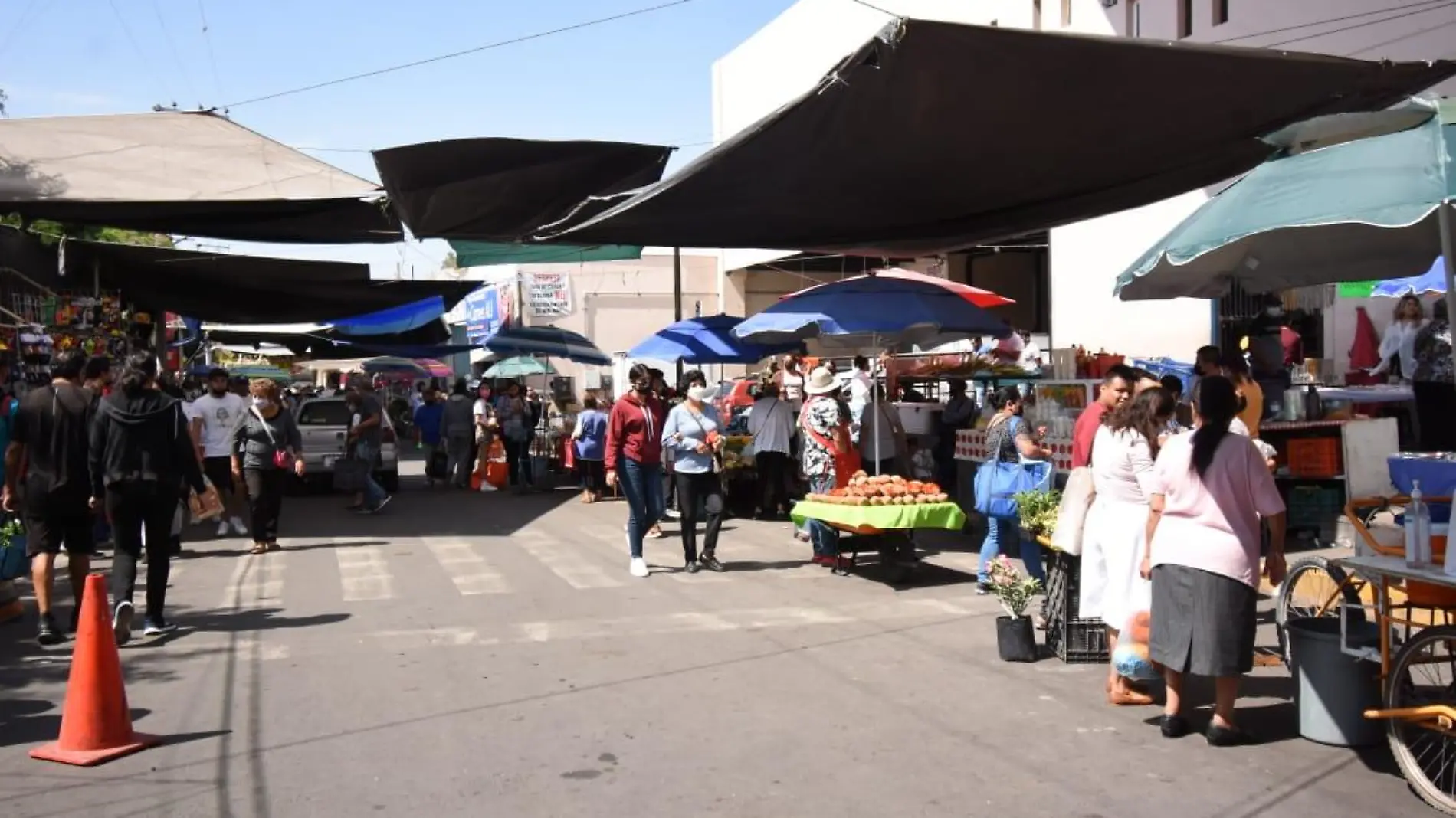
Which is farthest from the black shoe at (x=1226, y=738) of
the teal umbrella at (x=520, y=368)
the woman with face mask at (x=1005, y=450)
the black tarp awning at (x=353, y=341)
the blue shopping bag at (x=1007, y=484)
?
the teal umbrella at (x=520, y=368)


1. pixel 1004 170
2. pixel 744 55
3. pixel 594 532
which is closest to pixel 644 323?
pixel 744 55

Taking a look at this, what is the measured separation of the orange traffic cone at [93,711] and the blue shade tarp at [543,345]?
18645 mm

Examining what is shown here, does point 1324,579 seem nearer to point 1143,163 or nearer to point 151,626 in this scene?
point 1143,163

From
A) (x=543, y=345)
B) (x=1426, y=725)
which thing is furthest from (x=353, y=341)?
(x=1426, y=725)

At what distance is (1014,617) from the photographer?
786cm

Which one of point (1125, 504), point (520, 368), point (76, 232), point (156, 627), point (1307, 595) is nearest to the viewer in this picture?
point (1125, 504)

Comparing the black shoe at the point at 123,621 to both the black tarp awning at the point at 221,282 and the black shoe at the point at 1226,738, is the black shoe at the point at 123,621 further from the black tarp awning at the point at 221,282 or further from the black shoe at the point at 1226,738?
the black shoe at the point at 1226,738

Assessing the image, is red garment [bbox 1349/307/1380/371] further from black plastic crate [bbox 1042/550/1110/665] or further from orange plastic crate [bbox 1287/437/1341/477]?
black plastic crate [bbox 1042/550/1110/665]

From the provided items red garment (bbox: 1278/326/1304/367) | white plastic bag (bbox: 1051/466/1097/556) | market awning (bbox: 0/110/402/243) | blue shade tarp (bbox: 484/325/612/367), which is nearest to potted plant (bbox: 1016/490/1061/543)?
white plastic bag (bbox: 1051/466/1097/556)

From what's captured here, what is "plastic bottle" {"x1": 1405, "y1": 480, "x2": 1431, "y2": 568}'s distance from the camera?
530cm

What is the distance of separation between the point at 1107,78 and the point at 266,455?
9519 millimetres

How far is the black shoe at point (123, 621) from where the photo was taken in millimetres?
8523

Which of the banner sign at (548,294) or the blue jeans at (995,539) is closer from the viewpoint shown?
the blue jeans at (995,539)

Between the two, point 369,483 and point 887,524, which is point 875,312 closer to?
point 887,524
